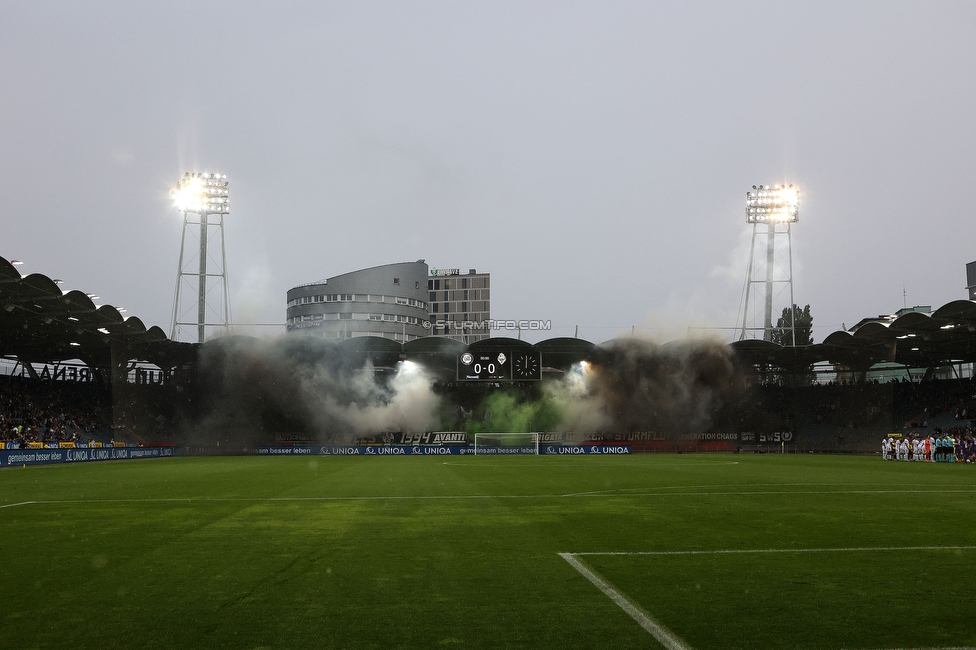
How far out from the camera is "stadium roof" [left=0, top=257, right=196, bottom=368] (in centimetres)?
3534

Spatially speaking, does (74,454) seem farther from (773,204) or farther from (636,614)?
(773,204)

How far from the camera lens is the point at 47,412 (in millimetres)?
49375

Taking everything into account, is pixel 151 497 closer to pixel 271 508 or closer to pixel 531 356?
pixel 271 508

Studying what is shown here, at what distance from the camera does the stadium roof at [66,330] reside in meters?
Answer: 35.3

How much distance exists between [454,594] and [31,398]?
175 ft

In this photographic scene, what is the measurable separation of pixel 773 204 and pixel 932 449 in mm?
25720

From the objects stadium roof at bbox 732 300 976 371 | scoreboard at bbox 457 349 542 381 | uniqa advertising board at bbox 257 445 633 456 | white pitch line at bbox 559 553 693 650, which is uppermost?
stadium roof at bbox 732 300 976 371

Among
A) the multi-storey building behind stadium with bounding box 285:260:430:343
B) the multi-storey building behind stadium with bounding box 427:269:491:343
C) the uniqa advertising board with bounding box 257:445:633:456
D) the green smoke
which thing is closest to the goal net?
the uniqa advertising board with bounding box 257:445:633:456

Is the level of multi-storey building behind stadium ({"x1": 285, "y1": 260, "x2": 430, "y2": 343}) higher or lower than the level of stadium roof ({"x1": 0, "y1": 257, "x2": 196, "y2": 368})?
higher

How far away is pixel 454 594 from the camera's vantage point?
680 cm

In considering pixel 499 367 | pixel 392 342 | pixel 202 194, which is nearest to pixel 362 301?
pixel 202 194

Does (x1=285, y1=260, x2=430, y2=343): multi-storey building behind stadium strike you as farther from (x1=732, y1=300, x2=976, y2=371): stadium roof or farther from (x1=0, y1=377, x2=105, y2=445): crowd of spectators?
(x1=732, y1=300, x2=976, y2=371): stadium roof

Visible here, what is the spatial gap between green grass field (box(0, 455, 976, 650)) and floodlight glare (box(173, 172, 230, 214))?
47677mm

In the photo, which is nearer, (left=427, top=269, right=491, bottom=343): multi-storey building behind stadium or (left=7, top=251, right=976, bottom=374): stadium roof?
(left=7, top=251, right=976, bottom=374): stadium roof
